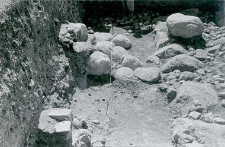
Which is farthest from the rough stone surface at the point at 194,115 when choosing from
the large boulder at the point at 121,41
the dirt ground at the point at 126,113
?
the large boulder at the point at 121,41

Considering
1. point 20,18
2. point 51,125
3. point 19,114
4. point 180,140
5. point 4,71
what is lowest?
point 180,140

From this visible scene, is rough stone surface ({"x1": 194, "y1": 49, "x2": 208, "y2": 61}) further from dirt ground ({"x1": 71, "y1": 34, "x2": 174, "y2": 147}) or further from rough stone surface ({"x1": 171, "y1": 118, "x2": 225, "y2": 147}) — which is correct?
rough stone surface ({"x1": 171, "y1": 118, "x2": 225, "y2": 147})

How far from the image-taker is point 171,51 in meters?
6.04

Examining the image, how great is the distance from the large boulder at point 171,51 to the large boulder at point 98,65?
1.22 meters

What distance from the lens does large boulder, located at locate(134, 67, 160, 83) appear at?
214 inches

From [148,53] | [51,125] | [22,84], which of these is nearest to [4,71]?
[22,84]

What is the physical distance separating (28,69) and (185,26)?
137 inches

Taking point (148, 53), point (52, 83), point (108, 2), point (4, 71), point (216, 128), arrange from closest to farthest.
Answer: point (4, 71)
point (216, 128)
point (52, 83)
point (148, 53)
point (108, 2)

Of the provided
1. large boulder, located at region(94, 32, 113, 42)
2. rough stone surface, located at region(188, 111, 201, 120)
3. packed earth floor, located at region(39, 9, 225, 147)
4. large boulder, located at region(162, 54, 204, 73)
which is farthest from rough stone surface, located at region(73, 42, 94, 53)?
rough stone surface, located at region(188, 111, 201, 120)

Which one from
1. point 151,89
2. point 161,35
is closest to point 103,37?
point 161,35

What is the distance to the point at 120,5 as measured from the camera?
7.95 m

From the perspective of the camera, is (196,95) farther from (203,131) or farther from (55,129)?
(55,129)

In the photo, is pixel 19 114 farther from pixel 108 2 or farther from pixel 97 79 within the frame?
pixel 108 2

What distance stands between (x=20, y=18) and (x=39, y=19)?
0.63 metres
